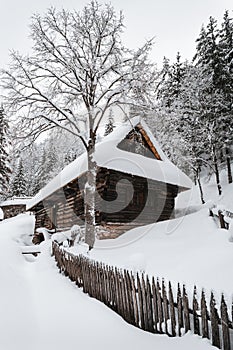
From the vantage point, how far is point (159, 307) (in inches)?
149

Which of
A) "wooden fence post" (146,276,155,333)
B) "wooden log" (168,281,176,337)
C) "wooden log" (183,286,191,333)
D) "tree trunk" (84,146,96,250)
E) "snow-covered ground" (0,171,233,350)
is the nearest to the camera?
"wooden log" (183,286,191,333)

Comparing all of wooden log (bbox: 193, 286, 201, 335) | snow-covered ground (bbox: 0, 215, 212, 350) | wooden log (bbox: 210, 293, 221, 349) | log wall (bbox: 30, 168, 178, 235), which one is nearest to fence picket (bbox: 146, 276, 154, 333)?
snow-covered ground (bbox: 0, 215, 212, 350)

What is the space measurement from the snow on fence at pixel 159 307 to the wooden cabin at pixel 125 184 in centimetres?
748

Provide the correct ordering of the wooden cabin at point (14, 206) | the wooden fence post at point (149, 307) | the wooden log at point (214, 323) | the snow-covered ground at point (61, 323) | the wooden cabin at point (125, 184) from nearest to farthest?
the wooden log at point (214, 323) → the snow-covered ground at point (61, 323) → the wooden fence post at point (149, 307) → the wooden cabin at point (125, 184) → the wooden cabin at point (14, 206)

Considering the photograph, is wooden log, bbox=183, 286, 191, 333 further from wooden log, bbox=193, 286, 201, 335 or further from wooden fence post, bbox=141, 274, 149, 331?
wooden fence post, bbox=141, 274, 149, 331

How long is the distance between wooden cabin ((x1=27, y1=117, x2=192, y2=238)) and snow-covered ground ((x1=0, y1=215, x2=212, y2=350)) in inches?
254

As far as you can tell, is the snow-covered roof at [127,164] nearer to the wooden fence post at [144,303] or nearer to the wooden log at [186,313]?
the wooden fence post at [144,303]

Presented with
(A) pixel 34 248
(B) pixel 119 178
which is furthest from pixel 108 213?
(A) pixel 34 248

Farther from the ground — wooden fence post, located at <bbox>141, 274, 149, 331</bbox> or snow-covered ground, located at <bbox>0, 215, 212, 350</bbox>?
wooden fence post, located at <bbox>141, 274, 149, 331</bbox>

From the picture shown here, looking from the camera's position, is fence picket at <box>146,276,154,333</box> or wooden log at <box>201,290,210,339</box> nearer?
wooden log at <box>201,290,210,339</box>

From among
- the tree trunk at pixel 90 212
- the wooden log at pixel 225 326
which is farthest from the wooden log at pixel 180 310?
the tree trunk at pixel 90 212

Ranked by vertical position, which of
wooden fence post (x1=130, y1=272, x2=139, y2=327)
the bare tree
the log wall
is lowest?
wooden fence post (x1=130, y1=272, x2=139, y2=327)

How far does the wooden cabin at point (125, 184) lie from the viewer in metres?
13.7

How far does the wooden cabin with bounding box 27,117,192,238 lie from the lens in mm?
13699
